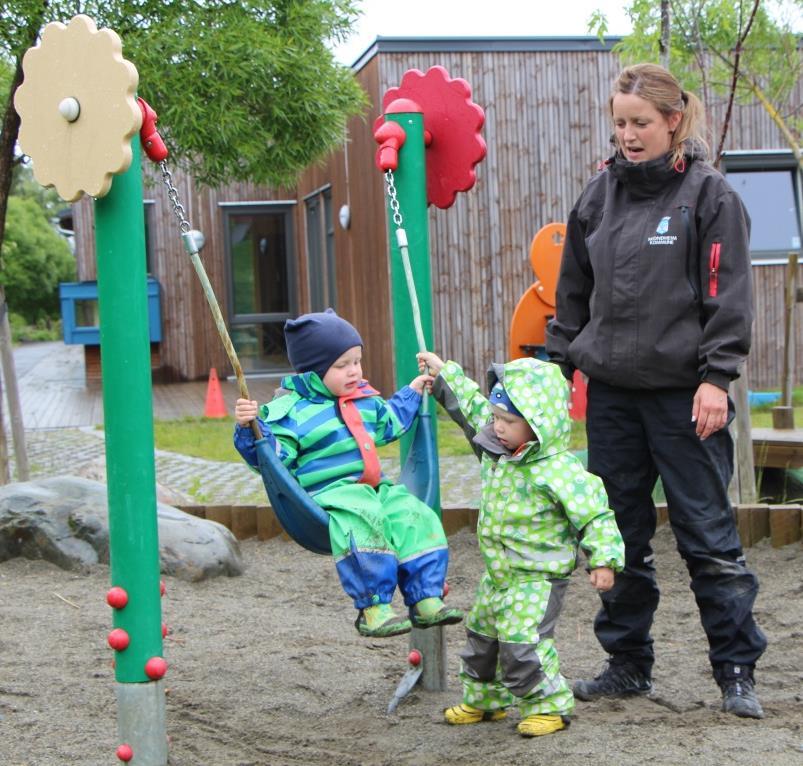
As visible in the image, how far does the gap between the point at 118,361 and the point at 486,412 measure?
3.57 ft

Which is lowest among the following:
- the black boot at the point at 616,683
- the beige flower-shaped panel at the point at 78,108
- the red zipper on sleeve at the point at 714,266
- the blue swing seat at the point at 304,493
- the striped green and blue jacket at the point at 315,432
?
the black boot at the point at 616,683

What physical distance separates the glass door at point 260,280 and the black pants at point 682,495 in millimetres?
14541

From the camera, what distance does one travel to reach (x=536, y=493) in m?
3.23

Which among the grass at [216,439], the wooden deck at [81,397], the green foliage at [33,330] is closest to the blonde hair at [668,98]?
the grass at [216,439]

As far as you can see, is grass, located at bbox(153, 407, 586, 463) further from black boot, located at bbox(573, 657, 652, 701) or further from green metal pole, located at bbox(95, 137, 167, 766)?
green metal pole, located at bbox(95, 137, 167, 766)

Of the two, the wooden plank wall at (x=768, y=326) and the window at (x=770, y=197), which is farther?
the window at (x=770, y=197)

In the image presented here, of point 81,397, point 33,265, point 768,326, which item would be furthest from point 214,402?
point 33,265

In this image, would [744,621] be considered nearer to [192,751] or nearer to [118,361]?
[192,751]

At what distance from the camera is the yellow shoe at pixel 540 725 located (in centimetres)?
320

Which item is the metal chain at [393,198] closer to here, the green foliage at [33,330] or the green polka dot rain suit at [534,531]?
the green polka dot rain suit at [534,531]

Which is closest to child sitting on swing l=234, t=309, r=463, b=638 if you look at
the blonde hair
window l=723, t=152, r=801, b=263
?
the blonde hair

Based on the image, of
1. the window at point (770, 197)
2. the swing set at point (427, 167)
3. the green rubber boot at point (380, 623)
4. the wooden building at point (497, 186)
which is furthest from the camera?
the window at point (770, 197)

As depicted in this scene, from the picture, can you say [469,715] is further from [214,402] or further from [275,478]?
[214,402]

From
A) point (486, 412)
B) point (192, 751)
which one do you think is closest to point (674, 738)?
point (486, 412)
